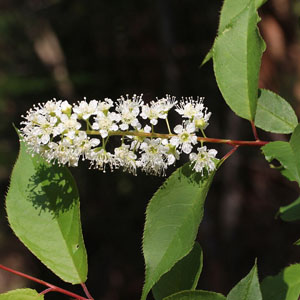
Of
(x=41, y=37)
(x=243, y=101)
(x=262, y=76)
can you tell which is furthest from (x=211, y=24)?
(x=243, y=101)

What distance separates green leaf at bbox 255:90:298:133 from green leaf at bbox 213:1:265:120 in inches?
3.6

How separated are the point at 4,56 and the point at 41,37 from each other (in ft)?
1.82

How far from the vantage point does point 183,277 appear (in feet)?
3.60

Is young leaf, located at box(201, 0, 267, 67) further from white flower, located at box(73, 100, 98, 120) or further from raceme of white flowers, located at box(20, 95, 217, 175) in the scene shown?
white flower, located at box(73, 100, 98, 120)

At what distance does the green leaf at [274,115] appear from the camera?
46.6 inches

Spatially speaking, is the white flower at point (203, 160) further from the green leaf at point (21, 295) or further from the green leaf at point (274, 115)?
the green leaf at point (21, 295)

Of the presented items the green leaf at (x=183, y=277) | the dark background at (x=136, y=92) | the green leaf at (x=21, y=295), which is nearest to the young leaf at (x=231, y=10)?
the green leaf at (x=183, y=277)

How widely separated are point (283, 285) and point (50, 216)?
0.63m

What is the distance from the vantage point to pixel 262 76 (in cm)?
366

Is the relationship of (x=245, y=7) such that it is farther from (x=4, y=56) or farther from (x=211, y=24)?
(x=4, y=56)

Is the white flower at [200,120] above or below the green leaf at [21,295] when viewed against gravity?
above

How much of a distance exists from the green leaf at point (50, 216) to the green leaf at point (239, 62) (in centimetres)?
47

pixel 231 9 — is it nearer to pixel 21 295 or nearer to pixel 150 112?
pixel 150 112

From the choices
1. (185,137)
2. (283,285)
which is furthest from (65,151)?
(283,285)
